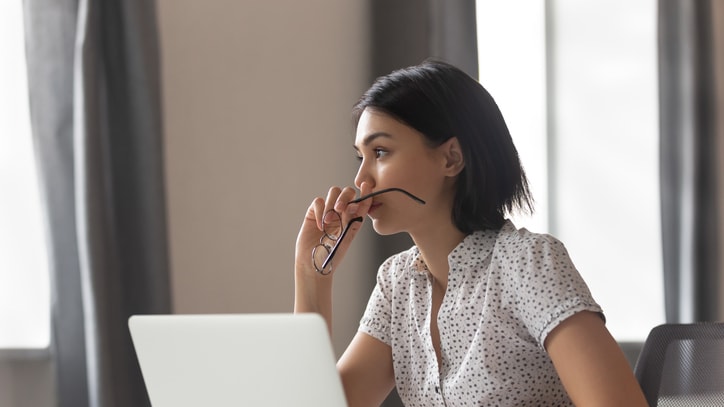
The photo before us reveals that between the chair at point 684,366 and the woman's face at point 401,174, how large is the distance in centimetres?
35

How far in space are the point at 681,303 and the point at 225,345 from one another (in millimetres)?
2612

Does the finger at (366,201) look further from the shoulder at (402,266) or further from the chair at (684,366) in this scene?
the chair at (684,366)

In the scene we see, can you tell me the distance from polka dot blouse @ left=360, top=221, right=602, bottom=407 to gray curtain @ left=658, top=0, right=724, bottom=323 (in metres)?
2.01

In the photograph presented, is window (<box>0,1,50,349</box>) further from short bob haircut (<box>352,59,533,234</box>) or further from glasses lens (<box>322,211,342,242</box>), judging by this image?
short bob haircut (<box>352,59,533,234</box>)

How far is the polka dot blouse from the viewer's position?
1.22 metres

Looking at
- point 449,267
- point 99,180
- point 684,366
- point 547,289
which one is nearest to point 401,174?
point 449,267

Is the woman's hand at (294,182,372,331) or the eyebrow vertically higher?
the eyebrow

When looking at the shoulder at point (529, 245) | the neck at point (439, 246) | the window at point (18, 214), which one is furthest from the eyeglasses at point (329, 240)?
the window at point (18, 214)

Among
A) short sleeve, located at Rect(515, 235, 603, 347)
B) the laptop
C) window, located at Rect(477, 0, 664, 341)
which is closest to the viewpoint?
the laptop

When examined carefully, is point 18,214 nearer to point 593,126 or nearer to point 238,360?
point 238,360

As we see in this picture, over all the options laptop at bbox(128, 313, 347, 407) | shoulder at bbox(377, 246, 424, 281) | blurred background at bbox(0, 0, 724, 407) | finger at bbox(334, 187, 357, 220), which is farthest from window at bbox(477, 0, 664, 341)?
laptop at bbox(128, 313, 347, 407)

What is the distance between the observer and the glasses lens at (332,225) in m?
1.50

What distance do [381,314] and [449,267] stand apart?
16 centimetres

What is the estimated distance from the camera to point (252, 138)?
9.42ft
